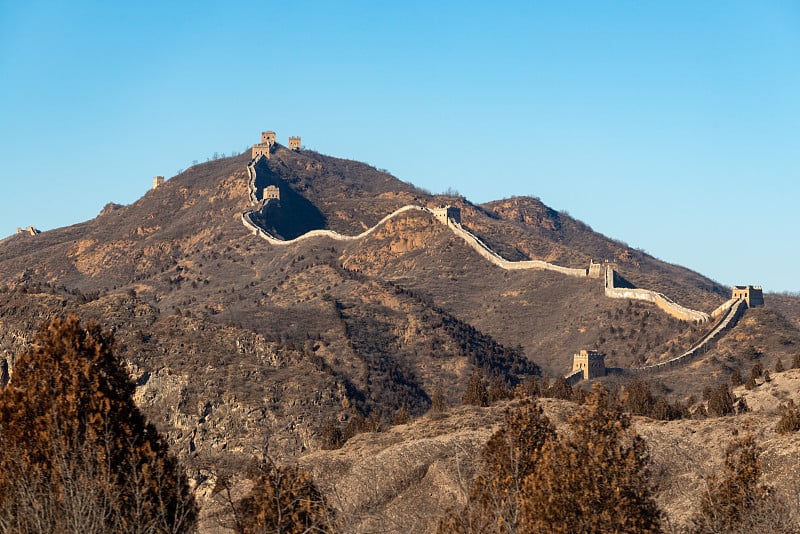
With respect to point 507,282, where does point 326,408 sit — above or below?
below

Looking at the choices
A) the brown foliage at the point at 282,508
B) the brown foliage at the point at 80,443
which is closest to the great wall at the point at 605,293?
the brown foliage at the point at 282,508

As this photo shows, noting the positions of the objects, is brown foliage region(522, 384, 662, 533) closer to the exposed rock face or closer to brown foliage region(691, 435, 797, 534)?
brown foliage region(691, 435, 797, 534)

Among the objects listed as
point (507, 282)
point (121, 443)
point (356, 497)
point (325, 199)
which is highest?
point (325, 199)

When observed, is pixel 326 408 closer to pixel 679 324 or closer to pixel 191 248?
pixel 679 324

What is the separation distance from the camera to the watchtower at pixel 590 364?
99.0 meters

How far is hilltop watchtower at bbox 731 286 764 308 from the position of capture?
111 meters

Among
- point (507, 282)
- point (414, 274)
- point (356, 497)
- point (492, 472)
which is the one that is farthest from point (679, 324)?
point (492, 472)

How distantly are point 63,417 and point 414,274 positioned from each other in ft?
364

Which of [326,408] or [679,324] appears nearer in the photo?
[326,408]

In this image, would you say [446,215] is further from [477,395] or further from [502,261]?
[477,395]

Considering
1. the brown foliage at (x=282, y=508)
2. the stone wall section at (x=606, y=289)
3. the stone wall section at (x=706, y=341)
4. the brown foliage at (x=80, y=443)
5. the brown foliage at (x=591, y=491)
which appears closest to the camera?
the brown foliage at (x=80, y=443)

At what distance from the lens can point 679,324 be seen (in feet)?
367

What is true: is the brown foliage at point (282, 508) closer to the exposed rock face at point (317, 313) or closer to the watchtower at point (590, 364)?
the exposed rock face at point (317, 313)

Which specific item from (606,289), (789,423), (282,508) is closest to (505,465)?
(282,508)
